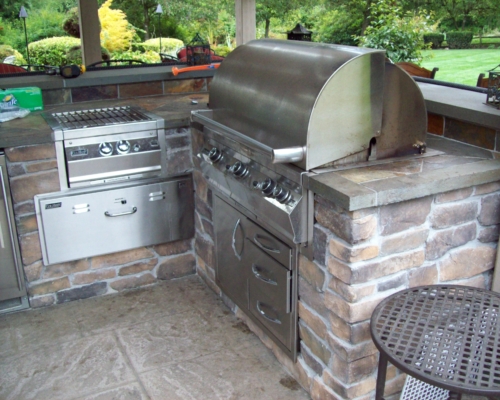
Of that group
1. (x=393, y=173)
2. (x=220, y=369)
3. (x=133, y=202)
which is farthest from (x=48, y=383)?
(x=393, y=173)

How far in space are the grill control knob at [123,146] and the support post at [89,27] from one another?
13.9ft

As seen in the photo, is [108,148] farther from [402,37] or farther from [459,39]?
[402,37]

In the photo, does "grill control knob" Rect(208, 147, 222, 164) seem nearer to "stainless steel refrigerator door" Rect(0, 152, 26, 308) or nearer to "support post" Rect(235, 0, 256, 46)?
"stainless steel refrigerator door" Rect(0, 152, 26, 308)

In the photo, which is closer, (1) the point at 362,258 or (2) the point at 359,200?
(2) the point at 359,200

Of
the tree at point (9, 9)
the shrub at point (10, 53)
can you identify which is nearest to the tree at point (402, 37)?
the shrub at point (10, 53)

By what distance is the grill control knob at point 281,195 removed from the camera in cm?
201

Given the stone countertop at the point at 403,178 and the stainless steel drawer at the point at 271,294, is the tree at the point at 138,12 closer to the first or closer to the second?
the stainless steel drawer at the point at 271,294

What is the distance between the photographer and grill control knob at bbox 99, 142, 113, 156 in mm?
2779

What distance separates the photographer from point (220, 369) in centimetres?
242

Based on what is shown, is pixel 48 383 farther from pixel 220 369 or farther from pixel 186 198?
pixel 186 198

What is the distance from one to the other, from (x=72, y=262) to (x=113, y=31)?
9.39 m

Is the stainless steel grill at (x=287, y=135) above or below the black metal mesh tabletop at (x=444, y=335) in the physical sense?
above

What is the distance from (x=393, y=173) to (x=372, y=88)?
0.31 meters

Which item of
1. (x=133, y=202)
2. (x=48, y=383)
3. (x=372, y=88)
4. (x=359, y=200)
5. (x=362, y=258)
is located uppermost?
(x=372, y=88)
